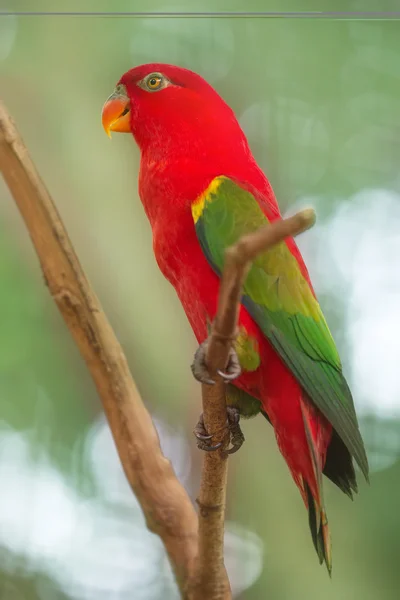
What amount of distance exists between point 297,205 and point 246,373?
1.29 ft

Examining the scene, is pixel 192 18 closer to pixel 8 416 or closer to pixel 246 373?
pixel 246 373

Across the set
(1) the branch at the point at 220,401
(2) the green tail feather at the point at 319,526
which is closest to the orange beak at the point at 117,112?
(1) the branch at the point at 220,401

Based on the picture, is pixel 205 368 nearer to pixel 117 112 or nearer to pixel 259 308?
pixel 259 308

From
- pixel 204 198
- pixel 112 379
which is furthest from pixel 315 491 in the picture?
pixel 204 198

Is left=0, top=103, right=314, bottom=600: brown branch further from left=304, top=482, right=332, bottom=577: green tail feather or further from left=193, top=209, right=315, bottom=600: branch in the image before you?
left=304, top=482, right=332, bottom=577: green tail feather

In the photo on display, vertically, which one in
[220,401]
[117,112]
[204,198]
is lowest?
[220,401]

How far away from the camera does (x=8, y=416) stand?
1.22 meters

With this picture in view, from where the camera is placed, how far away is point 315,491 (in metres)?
0.92

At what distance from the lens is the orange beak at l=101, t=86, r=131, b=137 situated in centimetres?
105

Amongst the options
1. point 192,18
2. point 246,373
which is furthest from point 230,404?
point 192,18

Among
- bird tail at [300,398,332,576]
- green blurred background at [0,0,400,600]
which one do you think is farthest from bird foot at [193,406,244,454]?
green blurred background at [0,0,400,600]

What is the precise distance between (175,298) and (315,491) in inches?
18.4

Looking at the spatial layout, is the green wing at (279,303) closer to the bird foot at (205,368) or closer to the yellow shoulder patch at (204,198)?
the yellow shoulder patch at (204,198)

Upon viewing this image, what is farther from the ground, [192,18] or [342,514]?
[192,18]
